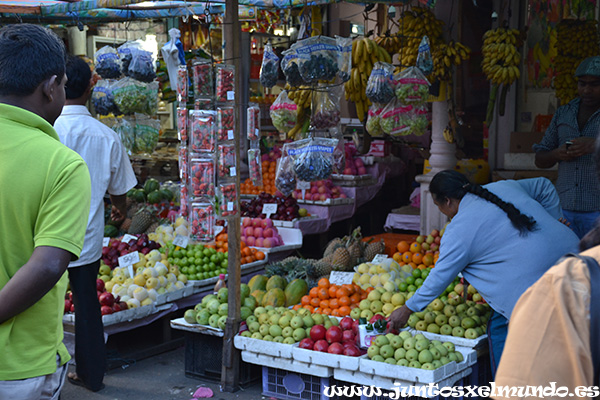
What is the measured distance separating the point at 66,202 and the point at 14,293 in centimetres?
25

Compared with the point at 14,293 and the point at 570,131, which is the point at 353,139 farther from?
the point at 14,293

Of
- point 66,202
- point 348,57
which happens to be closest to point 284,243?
point 348,57

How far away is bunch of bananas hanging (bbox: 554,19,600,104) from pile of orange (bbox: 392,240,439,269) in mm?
1996

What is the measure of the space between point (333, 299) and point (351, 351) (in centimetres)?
77

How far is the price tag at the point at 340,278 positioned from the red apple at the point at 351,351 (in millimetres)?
1084

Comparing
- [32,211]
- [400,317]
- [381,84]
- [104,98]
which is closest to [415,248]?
[381,84]

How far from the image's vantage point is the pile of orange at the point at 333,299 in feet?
13.8

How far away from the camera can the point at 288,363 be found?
3723 mm

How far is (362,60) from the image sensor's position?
5031 millimetres

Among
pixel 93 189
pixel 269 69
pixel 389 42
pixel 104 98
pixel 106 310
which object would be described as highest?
pixel 389 42

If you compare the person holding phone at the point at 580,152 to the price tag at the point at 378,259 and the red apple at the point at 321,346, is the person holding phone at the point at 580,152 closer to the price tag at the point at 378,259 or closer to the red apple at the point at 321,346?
the price tag at the point at 378,259

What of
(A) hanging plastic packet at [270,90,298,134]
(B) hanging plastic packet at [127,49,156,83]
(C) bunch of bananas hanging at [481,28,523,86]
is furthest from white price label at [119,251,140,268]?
(C) bunch of bananas hanging at [481,28,523,86]

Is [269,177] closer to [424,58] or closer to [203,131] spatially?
[424,58]

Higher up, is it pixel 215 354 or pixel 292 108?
pixel 292 108
